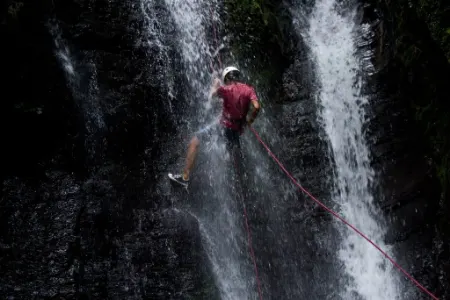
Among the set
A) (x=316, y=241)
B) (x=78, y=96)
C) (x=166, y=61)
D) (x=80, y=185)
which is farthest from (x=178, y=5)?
(x=316, y=241)

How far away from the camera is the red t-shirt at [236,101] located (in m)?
5.59

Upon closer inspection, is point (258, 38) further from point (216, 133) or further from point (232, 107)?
point (232, 107)

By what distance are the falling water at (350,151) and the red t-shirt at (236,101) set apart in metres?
2.55

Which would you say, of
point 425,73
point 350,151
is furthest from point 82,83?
point 425,73

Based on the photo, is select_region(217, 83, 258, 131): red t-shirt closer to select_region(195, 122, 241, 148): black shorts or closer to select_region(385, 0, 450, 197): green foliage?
select_region(195, 122, 241, 148): black shorts

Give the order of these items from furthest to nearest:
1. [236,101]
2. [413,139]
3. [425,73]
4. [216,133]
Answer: [413,139] → [425,73] → [216,133] → [236,101]

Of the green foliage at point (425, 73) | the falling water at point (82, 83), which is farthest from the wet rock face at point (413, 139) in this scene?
the falling water at point (82, 83)

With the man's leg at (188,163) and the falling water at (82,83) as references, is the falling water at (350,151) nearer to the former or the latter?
the man's leg at (188,163)

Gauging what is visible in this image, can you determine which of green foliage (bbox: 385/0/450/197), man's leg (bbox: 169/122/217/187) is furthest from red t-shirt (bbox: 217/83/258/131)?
green foliage (bbox: 385/0/450/197)

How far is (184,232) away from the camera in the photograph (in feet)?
21.3

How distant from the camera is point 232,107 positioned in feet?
18.8

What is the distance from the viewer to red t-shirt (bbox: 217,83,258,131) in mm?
5590

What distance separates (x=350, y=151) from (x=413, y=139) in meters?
1.20

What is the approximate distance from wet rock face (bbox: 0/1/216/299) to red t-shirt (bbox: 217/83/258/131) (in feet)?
4.49
